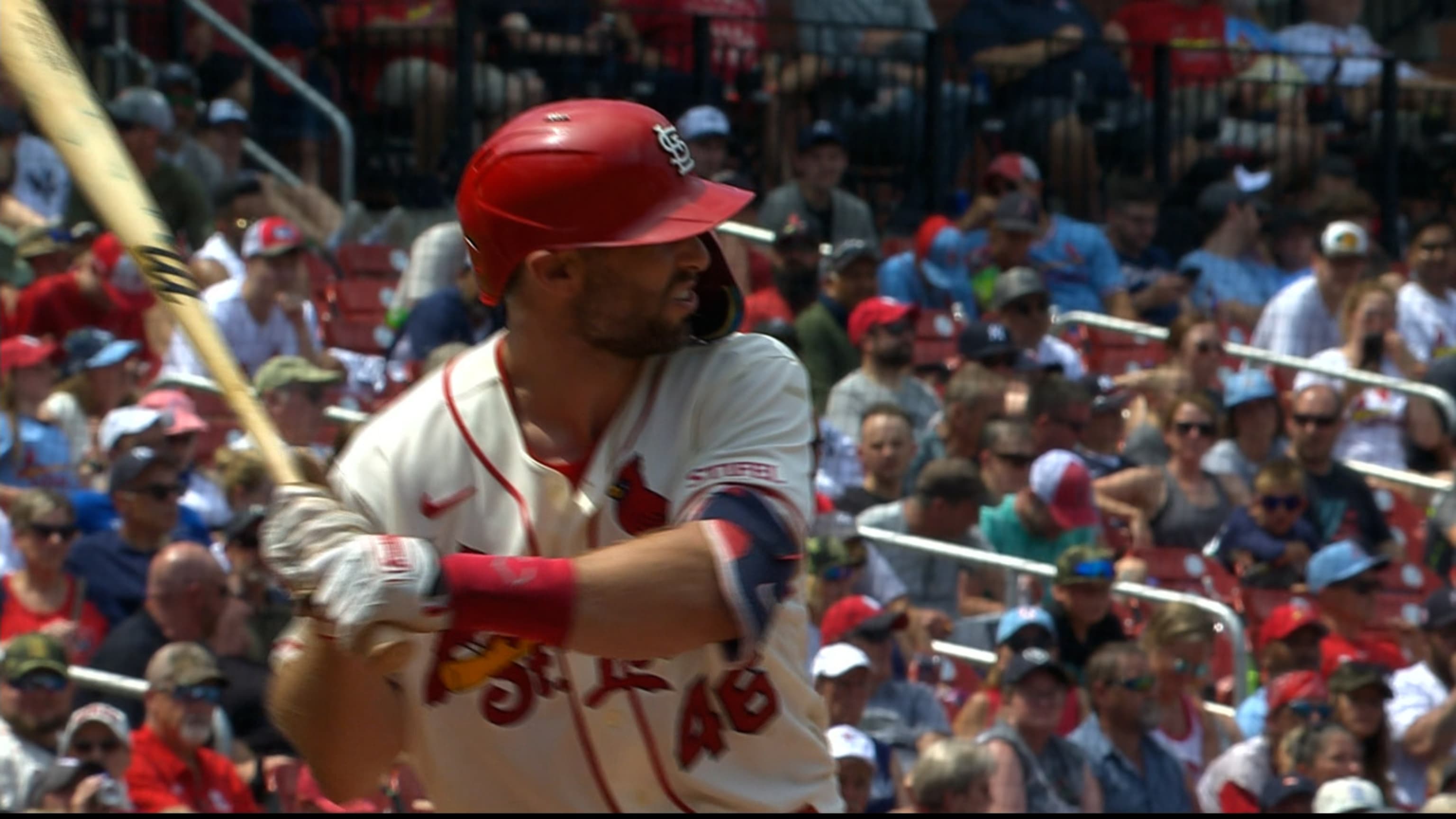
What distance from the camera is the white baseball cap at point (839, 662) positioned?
610 cm

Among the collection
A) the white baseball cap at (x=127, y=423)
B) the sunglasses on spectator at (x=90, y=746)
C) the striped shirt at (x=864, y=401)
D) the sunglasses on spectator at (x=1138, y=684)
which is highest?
the white baseball cap at (x=127, y=423)

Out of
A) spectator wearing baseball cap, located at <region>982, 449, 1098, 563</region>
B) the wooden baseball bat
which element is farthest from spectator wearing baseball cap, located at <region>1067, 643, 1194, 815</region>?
the wooden baseball bat

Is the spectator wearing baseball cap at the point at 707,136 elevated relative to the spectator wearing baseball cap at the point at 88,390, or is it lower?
elevated

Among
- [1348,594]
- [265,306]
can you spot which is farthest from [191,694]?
[1348,594]

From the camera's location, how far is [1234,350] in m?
9.19

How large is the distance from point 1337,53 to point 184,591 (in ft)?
27.5

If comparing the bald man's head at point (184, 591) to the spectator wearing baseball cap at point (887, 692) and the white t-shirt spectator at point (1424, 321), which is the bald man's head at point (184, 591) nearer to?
the spectator wearing baseball cap at point (887, 692)

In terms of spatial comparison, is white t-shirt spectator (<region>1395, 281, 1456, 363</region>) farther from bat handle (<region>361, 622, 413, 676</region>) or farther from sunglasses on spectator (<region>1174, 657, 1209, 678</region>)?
bat handle (<region>361, 622, 413, 676</region>)

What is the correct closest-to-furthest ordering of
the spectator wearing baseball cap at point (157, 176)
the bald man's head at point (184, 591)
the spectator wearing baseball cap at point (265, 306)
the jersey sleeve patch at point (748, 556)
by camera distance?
the jersey sleeve patch at point (748, 556)
the bald man's head at point (184, 591)
the spectator wearing baseball cap at point (265, 306)
the spectator wearing baseball cap at point (157, 176)

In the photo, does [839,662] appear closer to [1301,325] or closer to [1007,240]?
[1007,240]

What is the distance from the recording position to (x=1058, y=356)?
8.89 meters

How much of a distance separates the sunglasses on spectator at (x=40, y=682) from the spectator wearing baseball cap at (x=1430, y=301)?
6056 mm

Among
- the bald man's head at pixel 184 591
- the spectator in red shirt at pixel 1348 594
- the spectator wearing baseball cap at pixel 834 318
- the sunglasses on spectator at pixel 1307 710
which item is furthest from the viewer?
the spectator wearing baseball cap at pixel 834 318

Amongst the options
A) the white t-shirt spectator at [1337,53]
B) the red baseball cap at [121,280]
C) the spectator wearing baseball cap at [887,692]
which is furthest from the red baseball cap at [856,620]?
the white t-shirt spectator at [1337,53]
